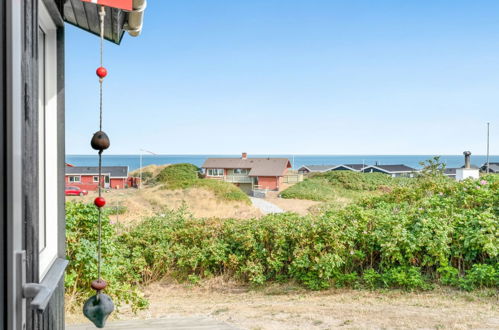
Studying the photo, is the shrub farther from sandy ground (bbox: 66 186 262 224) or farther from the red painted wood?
the red painted wood

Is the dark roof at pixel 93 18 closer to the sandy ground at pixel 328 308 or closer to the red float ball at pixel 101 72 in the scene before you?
the red float ball at pixel 101 72

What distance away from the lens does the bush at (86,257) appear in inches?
138

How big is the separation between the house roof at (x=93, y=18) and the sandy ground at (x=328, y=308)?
87.2 inches

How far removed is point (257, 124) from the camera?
38688mm

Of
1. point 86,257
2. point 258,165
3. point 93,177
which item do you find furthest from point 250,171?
point 86,257

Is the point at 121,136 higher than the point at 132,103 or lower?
lower

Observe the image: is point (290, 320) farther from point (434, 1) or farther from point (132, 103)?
point (132, 103)

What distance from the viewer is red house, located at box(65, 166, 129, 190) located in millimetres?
24000

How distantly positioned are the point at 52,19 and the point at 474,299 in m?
3.93

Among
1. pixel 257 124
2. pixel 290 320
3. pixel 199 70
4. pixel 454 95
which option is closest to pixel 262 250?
pixel 290 320

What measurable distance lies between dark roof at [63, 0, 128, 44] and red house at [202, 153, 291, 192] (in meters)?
20.4

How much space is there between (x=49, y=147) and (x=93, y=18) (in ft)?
2.46

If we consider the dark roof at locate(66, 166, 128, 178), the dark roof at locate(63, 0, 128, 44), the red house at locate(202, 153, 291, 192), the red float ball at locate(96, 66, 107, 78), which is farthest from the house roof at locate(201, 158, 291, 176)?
the red float ball at locate(96, 66, 107, 78)

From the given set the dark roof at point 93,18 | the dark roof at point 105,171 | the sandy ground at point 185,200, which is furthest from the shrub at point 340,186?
the dark roof at point 93,18
